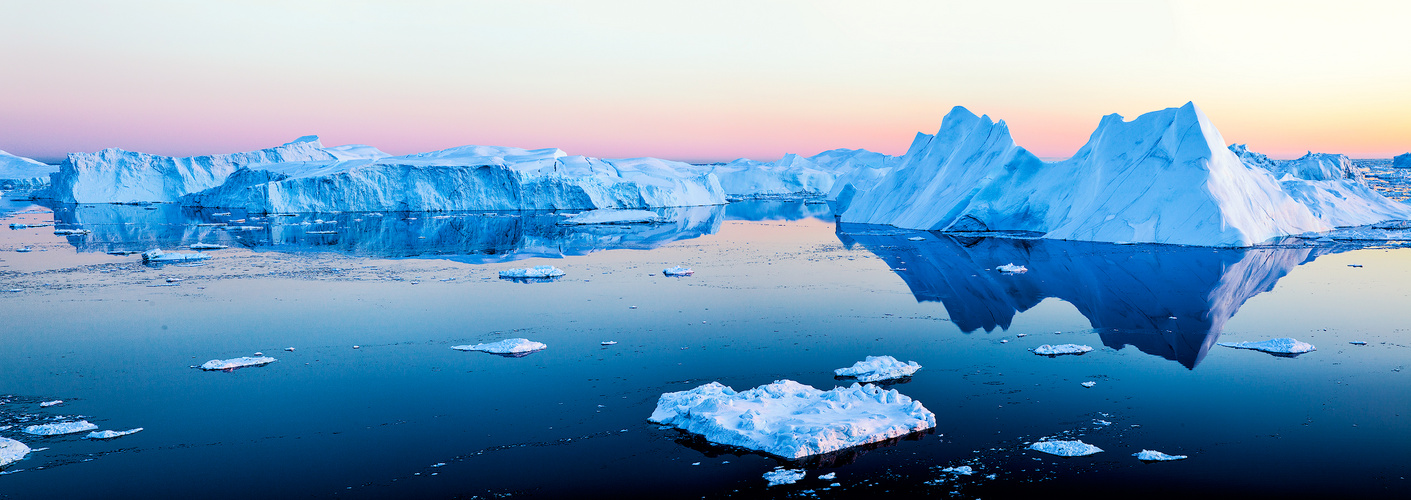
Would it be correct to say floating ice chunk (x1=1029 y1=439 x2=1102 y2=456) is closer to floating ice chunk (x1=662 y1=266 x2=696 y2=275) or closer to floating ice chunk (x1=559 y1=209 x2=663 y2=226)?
floating ice chunk (x1=662 y1=266 x2=696 y2=275)

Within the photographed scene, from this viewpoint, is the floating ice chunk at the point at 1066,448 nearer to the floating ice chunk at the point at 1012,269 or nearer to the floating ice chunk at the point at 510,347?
the floating ice chunk at the point at 510,347

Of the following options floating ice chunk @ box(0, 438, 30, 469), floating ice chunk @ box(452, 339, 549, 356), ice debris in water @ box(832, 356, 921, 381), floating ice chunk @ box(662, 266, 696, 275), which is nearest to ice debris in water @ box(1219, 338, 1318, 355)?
ice debris in water @ box(832, 356, 921, 381)

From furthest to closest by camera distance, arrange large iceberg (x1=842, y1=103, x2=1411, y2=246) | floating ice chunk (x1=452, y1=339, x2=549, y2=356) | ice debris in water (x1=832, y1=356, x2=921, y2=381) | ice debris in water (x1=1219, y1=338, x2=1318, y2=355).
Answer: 1. large iceberg (x1=842, y1=103, x2=1411, y2=246)
2. floating ice chunk (x1=452, y1=339, x2=549, y2=356)
3. ice debris in water (x1=1219, y1=338, x2=1318, y2=355)
4. ice debris in water (x1=832, y1=356, x2=921, y2=381)

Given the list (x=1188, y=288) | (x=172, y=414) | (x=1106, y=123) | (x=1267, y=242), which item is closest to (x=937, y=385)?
(x=172, y=414)

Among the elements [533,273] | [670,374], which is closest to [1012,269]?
[533,273]

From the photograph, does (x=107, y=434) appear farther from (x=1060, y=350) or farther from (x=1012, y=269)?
(x=1012, y=269)

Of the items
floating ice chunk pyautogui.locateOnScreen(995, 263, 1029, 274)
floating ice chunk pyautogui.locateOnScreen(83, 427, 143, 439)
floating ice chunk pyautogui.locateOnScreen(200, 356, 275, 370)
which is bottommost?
floating ice chunk pyautogui.locateOnScreen(83, 427, 143, 439)

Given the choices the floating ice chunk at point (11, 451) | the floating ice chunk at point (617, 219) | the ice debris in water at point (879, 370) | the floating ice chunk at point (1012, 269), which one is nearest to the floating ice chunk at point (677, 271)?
the floating ice chunk at point (1012, 269)
